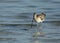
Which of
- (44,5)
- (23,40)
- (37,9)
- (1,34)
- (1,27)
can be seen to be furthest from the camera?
(44,5)

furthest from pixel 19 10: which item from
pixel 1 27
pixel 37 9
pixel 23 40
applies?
pixel 23 40

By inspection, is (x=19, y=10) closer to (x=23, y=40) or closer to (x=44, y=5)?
(x=44, y=5)

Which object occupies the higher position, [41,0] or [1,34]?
[41,0]

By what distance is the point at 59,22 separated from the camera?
11.3 metres

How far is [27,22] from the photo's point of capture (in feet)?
36.6

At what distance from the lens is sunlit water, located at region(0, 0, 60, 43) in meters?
9.24

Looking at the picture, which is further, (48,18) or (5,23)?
(48,18)

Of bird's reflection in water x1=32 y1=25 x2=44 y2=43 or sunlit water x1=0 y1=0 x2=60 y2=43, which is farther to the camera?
sunlit water x1=0 y1=0 x2=60 y2=43

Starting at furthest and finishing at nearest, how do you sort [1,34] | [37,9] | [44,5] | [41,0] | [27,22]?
1. [41,0]
2. [44,5]
3. [37,9]
4. [27,22]
5. [1,34]

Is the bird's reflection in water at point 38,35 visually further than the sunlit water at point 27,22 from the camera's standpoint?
No

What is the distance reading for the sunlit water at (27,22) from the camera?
924 cm

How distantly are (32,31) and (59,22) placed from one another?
64.7 inches

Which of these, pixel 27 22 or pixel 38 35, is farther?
pixel 27 22

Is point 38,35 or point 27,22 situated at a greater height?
point 27,22
